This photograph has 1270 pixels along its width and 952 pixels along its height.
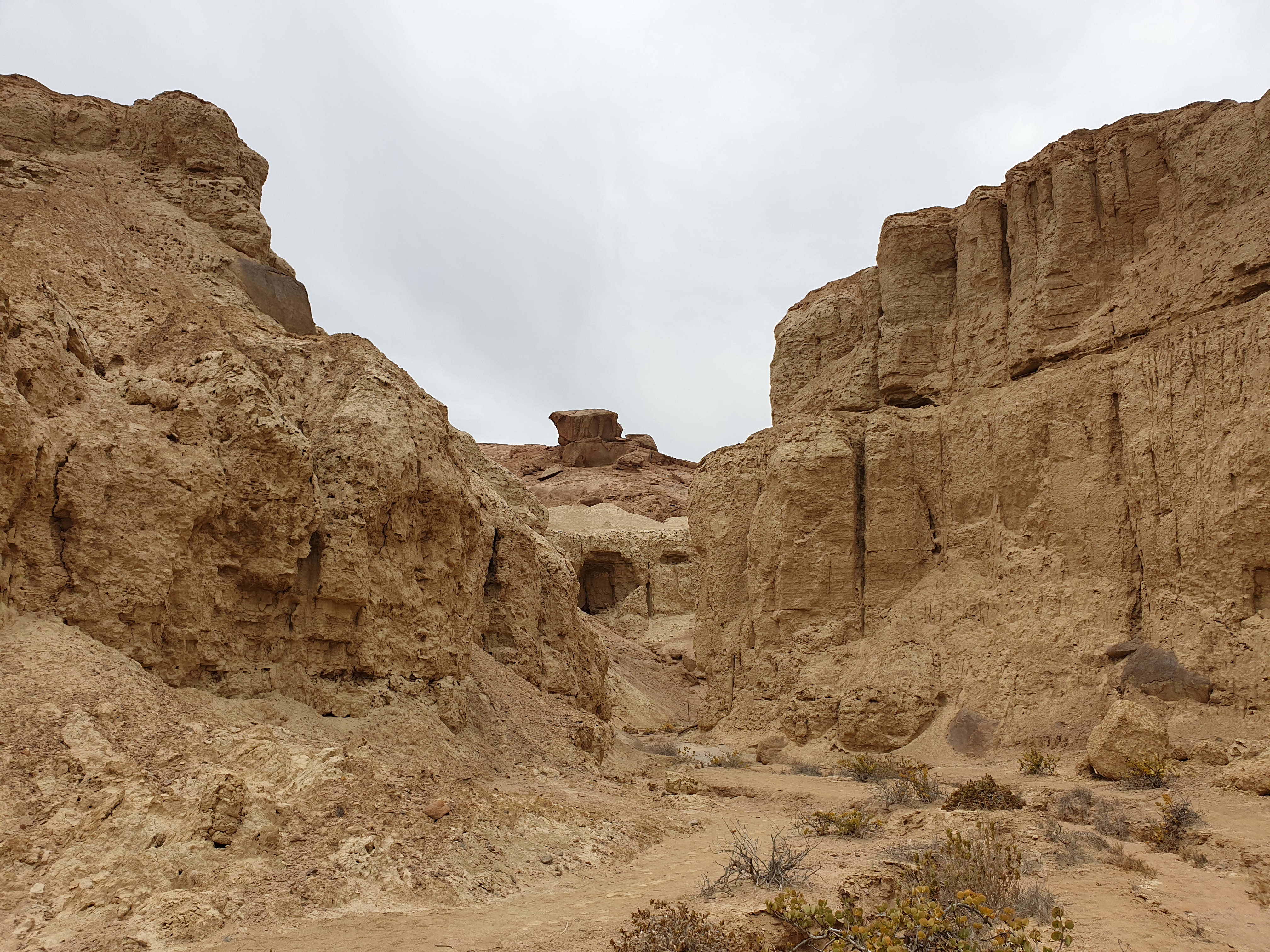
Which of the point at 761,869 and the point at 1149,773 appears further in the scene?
the point at 1149,773

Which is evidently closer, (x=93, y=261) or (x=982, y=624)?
(x=93, y=261)

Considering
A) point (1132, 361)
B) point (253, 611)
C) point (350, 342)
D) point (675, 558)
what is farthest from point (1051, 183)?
point (675, 558)

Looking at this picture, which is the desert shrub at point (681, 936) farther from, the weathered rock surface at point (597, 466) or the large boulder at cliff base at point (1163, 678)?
the weathered rock surface at point (597, 466)

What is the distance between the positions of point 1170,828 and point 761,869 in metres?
3.55

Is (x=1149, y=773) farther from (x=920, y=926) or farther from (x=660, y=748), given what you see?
(x=660, y=748)

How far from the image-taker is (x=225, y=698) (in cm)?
745

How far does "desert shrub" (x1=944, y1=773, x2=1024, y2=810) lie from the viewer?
8852mm

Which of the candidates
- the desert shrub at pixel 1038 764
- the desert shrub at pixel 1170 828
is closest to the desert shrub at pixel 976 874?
the desert shrub at pixel 1170 828

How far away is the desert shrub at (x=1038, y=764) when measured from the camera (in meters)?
10.9

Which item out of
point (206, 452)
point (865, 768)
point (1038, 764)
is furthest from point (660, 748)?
point (206, 452)

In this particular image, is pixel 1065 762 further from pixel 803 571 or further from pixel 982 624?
pixel 803 571

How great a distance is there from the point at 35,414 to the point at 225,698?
2.70 m

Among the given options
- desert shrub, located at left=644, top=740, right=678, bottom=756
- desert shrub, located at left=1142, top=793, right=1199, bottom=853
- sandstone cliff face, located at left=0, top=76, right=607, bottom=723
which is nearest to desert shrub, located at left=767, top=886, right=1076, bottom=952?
desert shrub, located at left=1142, top=793, right=1199, bottom=853

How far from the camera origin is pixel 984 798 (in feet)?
29.6
